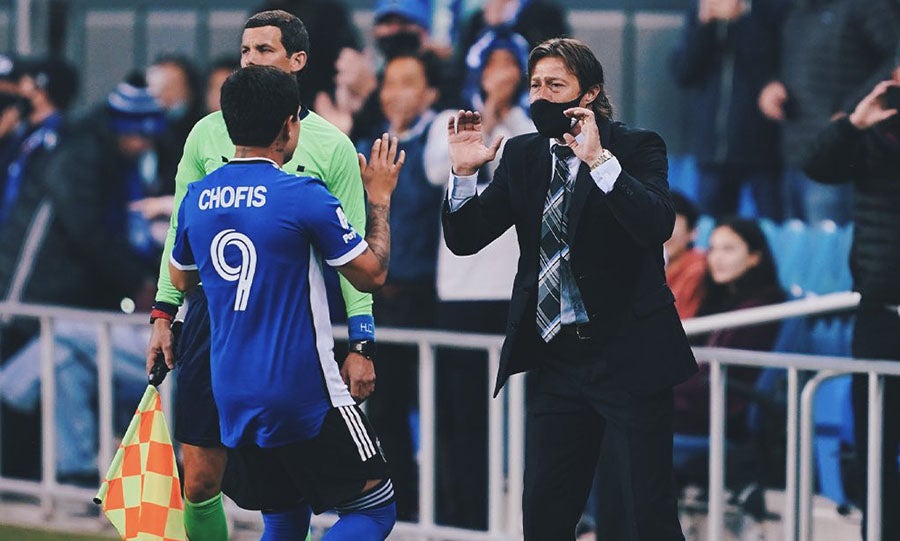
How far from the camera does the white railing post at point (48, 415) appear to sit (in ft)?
29.5

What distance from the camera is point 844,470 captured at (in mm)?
8484

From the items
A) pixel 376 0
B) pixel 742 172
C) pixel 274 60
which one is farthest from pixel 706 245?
pixel 274 60

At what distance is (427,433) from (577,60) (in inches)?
Answer: 93.4

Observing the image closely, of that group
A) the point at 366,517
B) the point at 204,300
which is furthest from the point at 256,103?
the point at 366,517

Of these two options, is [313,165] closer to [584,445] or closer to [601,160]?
[601,160]

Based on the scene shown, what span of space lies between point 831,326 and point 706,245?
3.36 feet

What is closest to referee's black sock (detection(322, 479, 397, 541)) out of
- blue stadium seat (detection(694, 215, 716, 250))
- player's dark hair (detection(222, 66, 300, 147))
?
player's dark hair (detection(222, 66, 300, 147))

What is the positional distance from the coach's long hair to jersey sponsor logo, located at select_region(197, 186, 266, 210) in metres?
1.01

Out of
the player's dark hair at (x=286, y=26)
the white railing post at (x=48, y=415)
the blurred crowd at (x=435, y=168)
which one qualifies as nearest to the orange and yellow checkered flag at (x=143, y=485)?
the player's dark hair at (x=286, y=26)

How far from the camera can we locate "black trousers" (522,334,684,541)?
6125 millimetres

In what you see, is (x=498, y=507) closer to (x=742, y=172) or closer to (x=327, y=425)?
(x=327, y=425)

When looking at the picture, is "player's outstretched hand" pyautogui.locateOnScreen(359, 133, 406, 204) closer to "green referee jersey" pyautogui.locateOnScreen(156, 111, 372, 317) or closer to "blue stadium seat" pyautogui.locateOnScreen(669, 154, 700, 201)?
"green referee jersey" pyautogui.locateOnScreen(156, 111, 372, 317)

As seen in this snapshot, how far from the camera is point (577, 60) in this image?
6086mm

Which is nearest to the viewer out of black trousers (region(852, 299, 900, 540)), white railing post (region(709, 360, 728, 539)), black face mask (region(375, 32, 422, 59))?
black trousers (region(852, 299, 900, 540))
